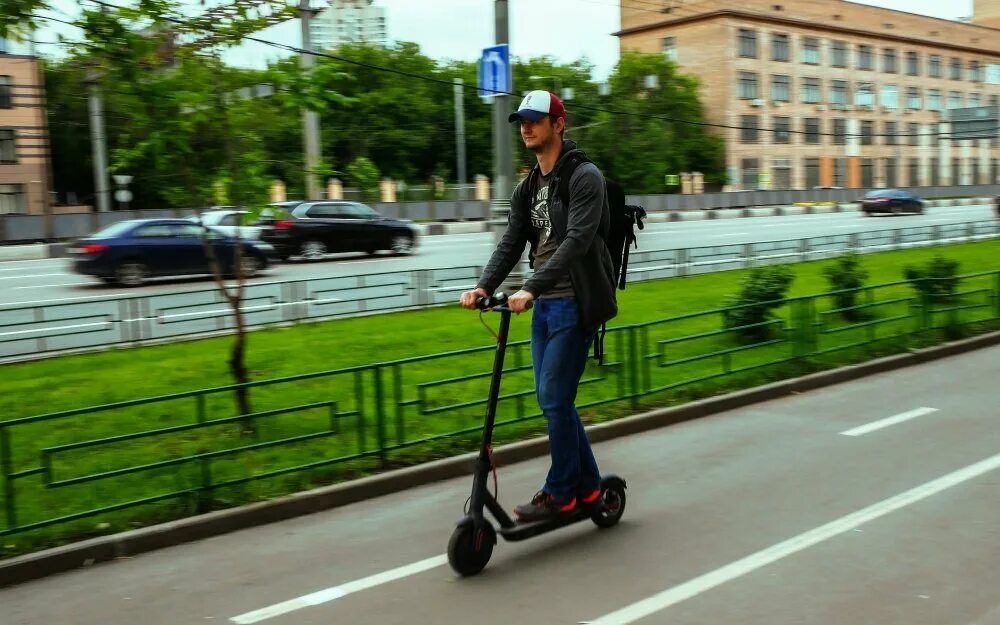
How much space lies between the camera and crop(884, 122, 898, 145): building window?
85.6 metres

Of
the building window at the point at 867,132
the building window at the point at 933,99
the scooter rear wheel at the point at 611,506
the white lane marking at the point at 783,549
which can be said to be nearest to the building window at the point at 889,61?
the building window at the point at 867,132

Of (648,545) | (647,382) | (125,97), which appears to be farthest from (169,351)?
(648,545)

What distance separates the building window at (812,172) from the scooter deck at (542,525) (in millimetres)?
79357

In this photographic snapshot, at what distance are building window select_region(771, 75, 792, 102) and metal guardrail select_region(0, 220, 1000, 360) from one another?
6112 cm

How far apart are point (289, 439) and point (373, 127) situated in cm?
5671

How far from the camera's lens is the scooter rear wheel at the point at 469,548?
4500 mm

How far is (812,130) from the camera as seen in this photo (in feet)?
263

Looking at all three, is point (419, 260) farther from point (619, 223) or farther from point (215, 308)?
point (619, 223)

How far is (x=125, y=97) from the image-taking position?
7148mm

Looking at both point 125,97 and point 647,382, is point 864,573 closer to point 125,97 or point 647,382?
point 647,382

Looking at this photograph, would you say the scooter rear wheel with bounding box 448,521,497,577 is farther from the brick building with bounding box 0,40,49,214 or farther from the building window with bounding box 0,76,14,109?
the building window with bounding box 0,76,14,109

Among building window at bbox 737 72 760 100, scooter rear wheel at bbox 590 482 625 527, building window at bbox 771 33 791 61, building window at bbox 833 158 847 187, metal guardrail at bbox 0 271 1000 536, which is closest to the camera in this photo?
scooter rear wheel at bbox 590 482 625 527

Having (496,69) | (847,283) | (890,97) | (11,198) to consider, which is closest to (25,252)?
(496,69)

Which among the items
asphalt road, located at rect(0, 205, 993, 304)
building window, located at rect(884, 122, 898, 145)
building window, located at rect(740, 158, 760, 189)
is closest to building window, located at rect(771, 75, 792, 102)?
building window, located at rect(740, 158, 760, 189)
